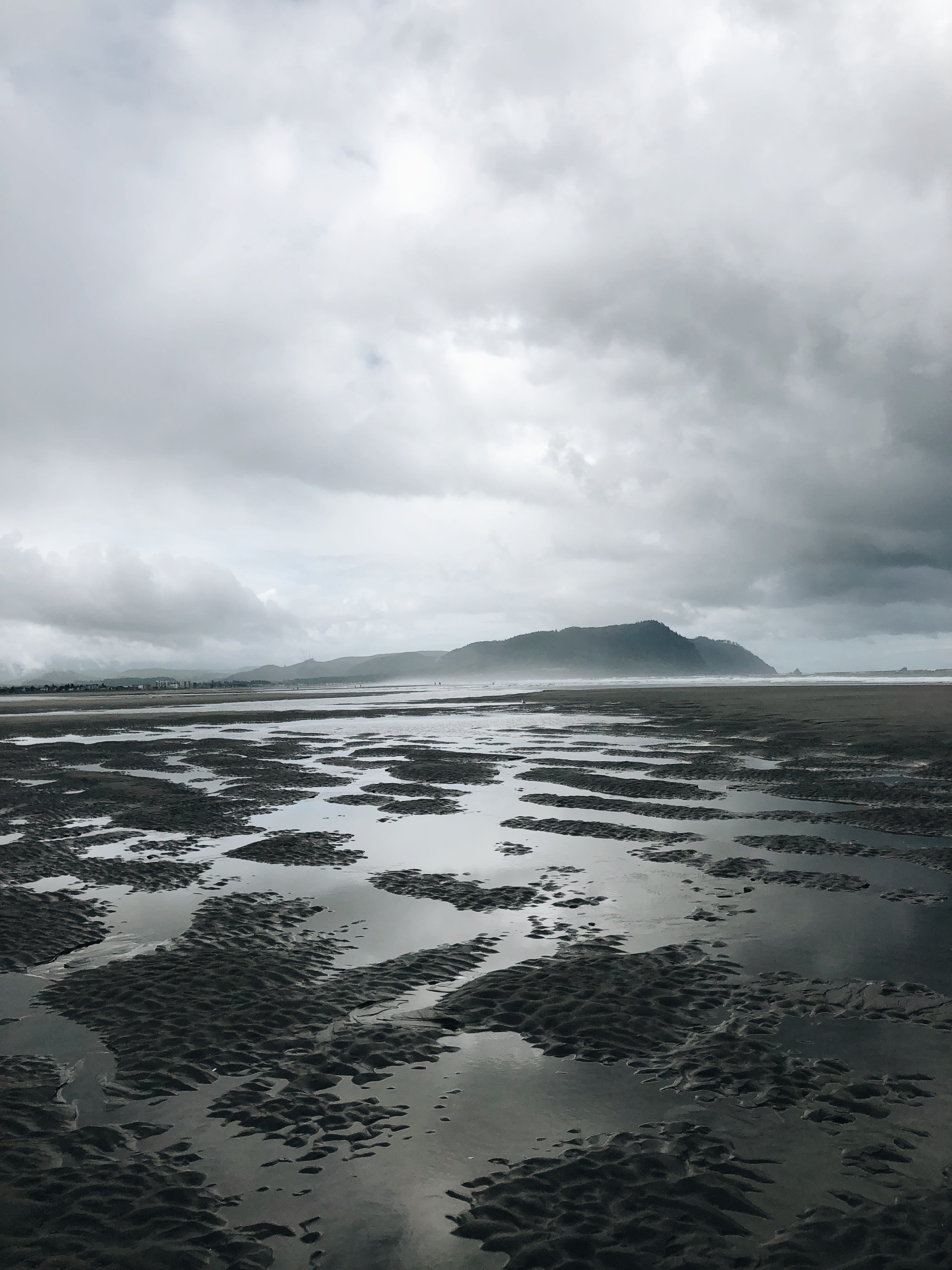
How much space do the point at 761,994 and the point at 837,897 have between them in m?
4.51

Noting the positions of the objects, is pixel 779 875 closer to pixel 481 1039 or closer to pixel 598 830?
pixel 598 830

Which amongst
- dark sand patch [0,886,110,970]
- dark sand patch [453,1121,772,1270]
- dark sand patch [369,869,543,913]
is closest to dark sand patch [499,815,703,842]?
dark sand patch [369,869,543,913]

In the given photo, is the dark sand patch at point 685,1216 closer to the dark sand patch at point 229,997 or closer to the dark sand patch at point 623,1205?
the dark sand patch at point 623,1205

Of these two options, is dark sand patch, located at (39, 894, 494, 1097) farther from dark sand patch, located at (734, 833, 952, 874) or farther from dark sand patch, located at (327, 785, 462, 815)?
dark sand patch, located at (327, 785, 462, 815)

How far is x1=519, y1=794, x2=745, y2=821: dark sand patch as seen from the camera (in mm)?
19234

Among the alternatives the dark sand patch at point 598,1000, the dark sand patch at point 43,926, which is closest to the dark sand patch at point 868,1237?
the dark sand patch at point 598,1000

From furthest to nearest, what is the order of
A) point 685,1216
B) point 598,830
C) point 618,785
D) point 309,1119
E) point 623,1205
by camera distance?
point 618,785 → point 598,830 → point 309,1119 → point 623,1205 → point 685,1216

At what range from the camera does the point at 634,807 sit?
2048 cm

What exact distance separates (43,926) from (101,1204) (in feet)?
25.2

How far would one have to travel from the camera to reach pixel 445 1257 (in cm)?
490

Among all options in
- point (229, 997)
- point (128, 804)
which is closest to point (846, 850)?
point (229, 997)

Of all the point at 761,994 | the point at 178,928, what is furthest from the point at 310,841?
the point at 761,994

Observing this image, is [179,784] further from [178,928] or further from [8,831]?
[178,928]

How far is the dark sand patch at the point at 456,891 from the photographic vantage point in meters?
12.5
